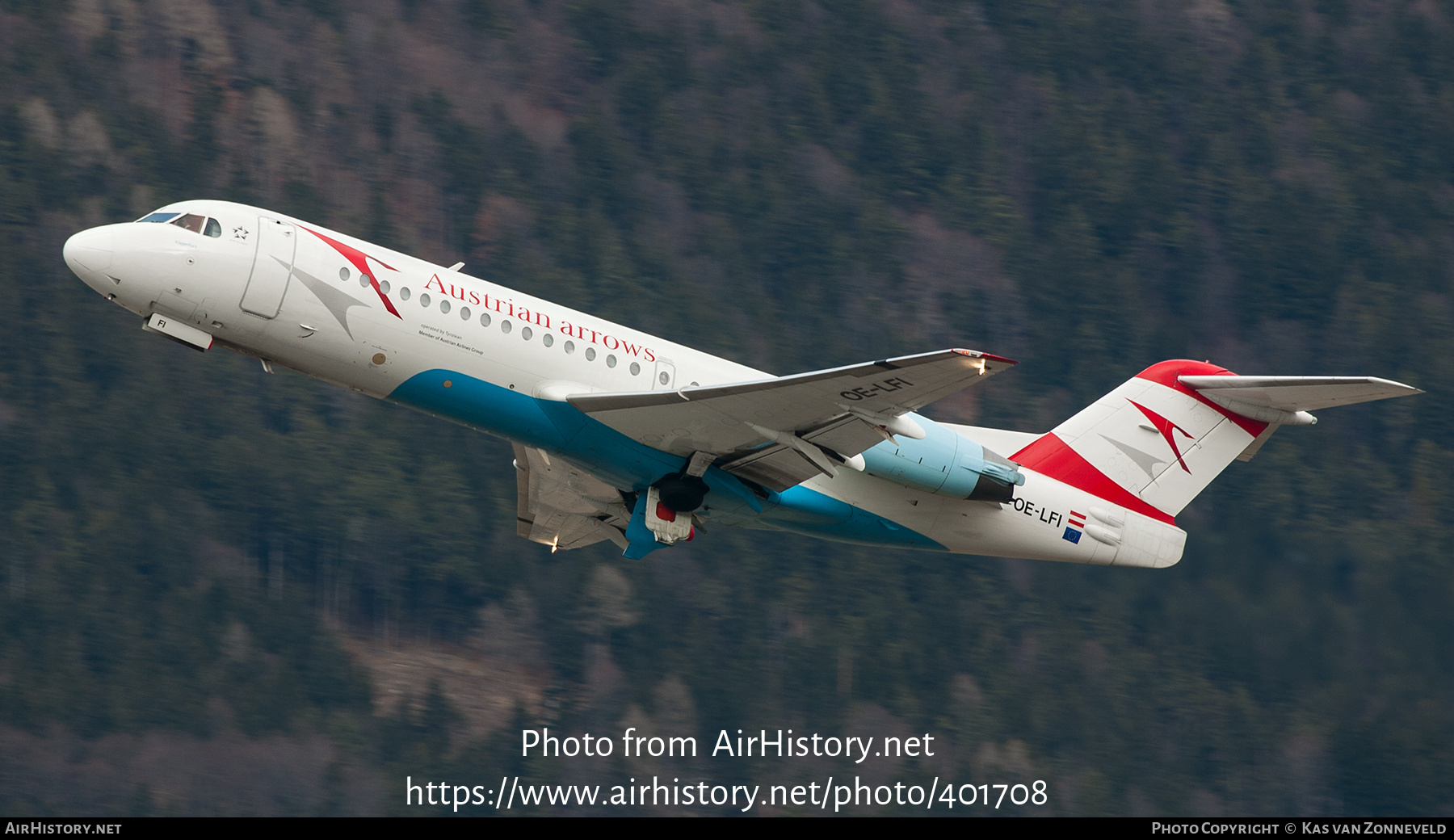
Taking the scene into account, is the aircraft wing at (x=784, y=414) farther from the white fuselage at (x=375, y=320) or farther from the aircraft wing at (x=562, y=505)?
the aircraft wing at (x=562, y=505)

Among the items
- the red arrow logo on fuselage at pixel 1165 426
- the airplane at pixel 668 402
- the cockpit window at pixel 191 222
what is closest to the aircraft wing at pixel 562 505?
the airplane at pixel 668 402

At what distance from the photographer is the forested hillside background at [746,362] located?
4978 cm

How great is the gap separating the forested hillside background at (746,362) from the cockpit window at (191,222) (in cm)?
2716

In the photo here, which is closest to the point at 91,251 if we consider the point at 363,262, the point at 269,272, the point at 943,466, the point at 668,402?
the point at 269,272

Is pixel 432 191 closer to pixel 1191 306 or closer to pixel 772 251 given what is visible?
pixel 772 251

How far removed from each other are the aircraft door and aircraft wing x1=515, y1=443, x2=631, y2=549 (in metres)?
5.73

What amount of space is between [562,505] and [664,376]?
5.32m

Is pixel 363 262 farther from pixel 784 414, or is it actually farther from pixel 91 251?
pixel 784 414

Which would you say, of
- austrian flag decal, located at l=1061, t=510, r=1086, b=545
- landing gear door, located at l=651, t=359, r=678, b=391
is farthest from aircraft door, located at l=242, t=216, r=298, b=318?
austrian flag decal, located at l=1061, t=510, r=1086, b=545

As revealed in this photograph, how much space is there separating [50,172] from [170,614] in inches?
903

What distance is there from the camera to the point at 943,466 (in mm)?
25672

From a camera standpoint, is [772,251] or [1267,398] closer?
[1267,398]

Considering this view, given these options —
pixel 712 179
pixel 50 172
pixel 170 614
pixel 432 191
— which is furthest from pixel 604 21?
pixel 170 614
